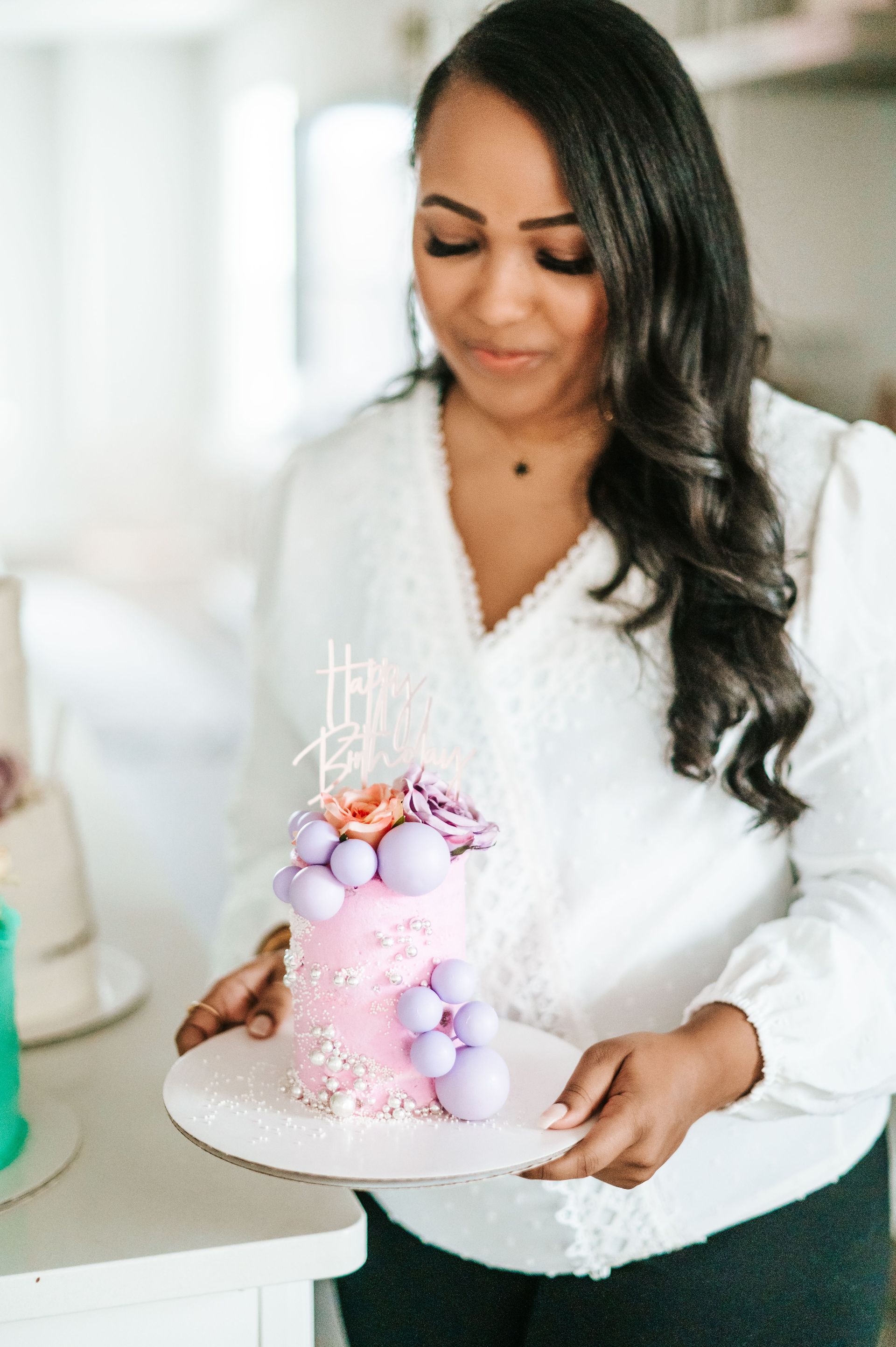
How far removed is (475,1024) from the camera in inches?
27.7

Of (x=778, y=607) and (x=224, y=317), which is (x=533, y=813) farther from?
(x=224, y=317)

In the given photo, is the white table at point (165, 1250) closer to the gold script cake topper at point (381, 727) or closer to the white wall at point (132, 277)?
the gold script cake topper at point (381, 727)

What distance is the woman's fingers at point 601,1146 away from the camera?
0.66m

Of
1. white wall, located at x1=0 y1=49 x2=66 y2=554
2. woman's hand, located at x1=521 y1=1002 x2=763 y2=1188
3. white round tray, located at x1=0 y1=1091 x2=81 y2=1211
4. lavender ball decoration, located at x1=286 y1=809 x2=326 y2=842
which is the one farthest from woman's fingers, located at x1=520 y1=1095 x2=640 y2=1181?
white wall, located at x1=0 y1=49 x2=66 y2=554

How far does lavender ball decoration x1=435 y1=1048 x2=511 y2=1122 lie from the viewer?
684 mm

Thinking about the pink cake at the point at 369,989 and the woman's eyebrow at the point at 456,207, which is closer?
the pink cake at the point at 369,989

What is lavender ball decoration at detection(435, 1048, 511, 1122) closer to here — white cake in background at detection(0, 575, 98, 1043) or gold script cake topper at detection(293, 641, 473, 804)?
gold script cake topper at detection(293, 641, 473, 804)

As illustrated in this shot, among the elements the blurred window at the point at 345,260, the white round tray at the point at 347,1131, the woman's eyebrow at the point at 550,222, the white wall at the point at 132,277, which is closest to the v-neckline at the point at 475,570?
the woman's eyebrow at the point at 550,222

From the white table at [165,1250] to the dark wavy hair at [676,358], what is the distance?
0.39 meters

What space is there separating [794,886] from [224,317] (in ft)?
21.9

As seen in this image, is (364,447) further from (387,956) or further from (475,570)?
(387,956)

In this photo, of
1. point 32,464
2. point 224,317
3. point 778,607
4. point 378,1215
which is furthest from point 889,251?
point 32,464

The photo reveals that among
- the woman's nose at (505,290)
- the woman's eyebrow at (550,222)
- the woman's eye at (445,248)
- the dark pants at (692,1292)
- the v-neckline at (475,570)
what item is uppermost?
the woman's eyebrow at (550,222)

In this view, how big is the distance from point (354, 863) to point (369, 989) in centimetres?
8
